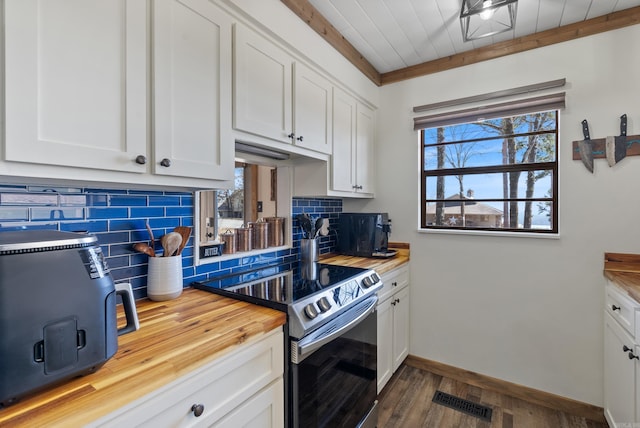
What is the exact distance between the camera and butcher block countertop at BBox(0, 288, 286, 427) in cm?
62

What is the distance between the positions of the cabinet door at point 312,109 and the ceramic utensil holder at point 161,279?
0.96 metres

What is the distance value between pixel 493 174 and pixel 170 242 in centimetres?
238

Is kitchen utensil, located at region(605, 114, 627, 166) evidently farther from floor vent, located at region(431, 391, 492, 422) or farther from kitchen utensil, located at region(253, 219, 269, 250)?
kitchen utensil, located at region(253, 219, 269, 250)

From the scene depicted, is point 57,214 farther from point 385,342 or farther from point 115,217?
point 385,342

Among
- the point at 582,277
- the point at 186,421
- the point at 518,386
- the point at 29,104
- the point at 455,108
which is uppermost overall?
the point at 455,108

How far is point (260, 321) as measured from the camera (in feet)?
3.57

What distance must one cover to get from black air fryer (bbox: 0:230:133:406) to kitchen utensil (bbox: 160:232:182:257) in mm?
553

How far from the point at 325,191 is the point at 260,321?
1.20m

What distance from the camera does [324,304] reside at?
1.35 meters

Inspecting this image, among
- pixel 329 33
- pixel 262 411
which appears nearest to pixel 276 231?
pixel 262 411

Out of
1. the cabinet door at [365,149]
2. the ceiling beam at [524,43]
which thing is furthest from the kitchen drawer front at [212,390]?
the ceiling beam at [524,43]

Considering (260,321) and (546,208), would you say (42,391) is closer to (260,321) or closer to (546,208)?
(260,321)

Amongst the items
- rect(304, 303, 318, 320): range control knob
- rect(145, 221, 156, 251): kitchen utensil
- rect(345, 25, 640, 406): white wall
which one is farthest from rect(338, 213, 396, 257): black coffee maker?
rect(145, 221, 156, 251): kitchen utensil

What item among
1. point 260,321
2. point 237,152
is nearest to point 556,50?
point 237,152
